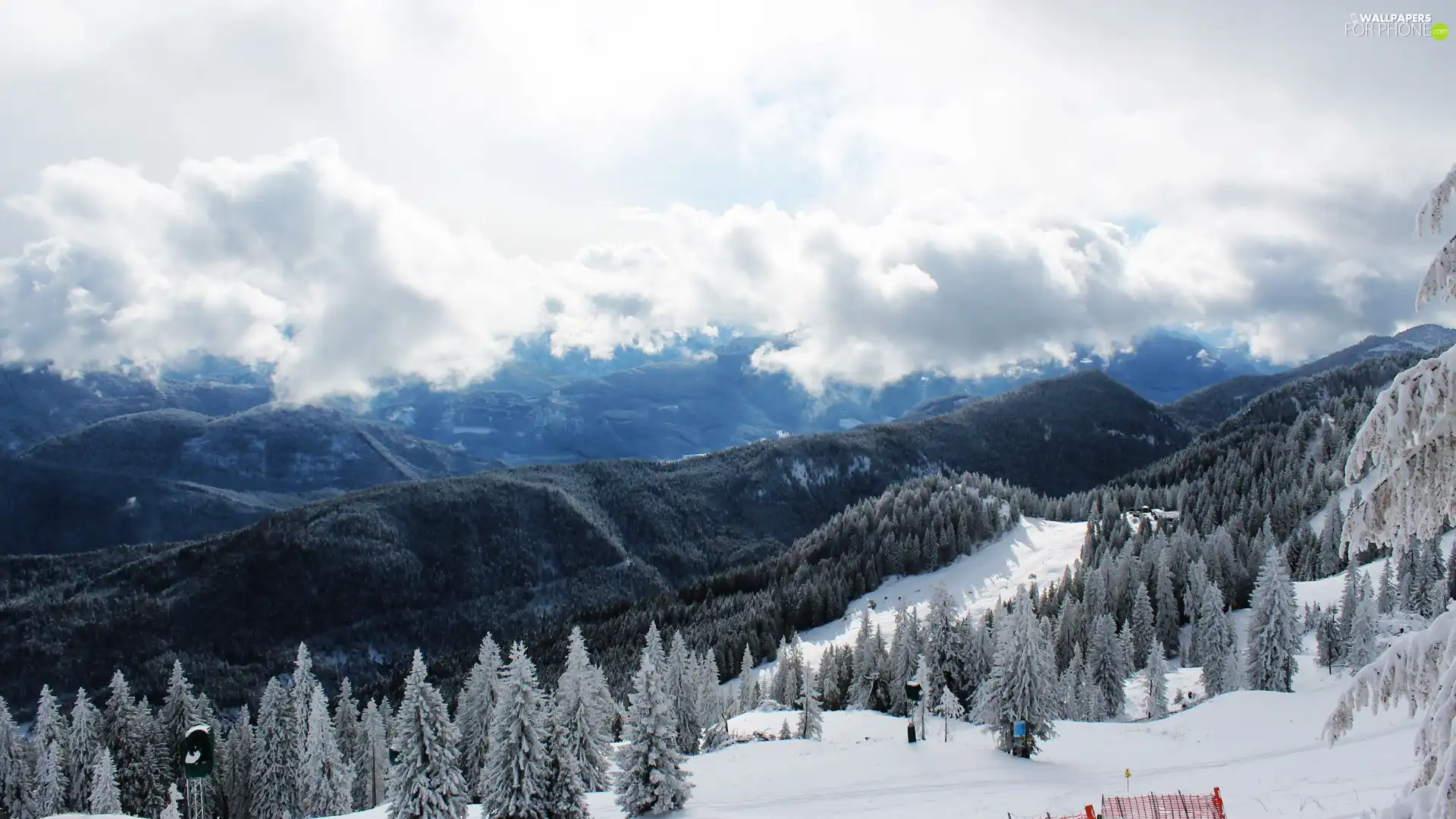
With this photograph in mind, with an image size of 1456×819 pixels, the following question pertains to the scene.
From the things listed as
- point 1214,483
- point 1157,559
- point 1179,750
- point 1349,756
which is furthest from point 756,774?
point 1214,483

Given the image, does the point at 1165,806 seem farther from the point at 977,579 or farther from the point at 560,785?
the point at 977,579

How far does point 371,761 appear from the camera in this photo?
81.2m

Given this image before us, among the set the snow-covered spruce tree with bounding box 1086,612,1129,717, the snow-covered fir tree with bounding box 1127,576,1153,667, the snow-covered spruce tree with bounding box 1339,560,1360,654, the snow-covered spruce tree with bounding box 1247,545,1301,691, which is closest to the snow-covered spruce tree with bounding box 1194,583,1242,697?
the snow-covered spruce tree with bounding box 1247,545,1301,691

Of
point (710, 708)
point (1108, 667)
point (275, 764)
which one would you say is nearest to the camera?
point (275, 764)

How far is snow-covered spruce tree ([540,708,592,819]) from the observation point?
4356 cm

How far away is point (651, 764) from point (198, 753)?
20.3 m

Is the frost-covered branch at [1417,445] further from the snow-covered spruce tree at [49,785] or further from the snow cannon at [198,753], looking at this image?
the snow-covered spruce tree at [49,785]

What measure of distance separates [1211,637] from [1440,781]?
311 feet

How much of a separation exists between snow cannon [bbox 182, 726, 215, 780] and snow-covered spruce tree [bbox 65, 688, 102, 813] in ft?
154

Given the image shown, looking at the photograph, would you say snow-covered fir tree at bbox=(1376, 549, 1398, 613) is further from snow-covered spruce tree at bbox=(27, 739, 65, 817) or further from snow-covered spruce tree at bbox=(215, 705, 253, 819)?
→ snow-covered spruce tree at bbox=(27, 739, 65, 817)

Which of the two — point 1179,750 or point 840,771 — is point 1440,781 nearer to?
point 840,771

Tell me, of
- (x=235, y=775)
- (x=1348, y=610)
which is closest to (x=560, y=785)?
(x=235, y=775)

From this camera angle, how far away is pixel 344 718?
292ft

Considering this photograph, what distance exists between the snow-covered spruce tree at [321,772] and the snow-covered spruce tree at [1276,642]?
274 ft
